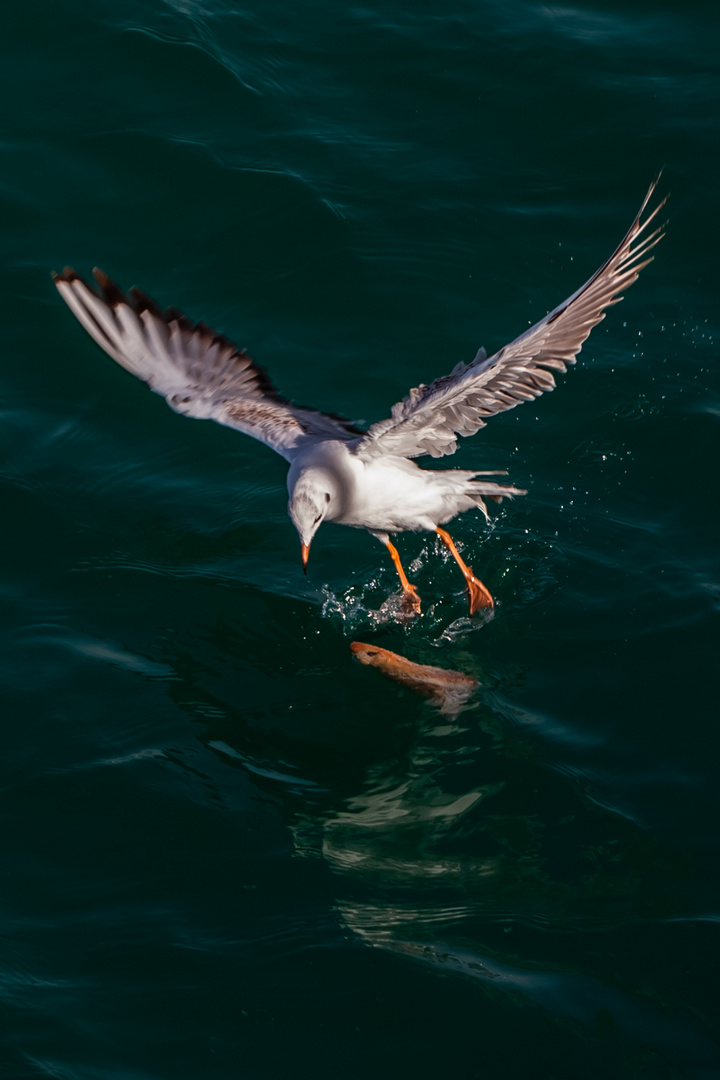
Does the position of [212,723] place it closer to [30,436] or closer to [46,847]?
[46,847]

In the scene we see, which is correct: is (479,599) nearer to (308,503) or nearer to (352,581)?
(352,581)

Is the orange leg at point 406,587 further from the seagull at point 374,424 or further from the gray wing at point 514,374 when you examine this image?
the gray wing at point 514,374

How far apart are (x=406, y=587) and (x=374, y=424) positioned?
1.19 metres

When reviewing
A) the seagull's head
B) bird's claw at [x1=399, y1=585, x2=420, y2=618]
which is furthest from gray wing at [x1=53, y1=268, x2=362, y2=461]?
bird's claw at [x1=399, y1=585, x2=420, y2=618]

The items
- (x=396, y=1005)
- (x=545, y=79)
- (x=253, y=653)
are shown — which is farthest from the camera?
(x=545, y=79)

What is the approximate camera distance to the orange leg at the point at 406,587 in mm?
7914

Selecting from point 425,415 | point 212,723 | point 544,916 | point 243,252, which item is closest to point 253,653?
point 212,723

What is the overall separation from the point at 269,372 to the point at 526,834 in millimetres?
4343

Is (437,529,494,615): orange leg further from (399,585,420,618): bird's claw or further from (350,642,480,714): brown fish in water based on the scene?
(350,642,480,714): brown fish in water

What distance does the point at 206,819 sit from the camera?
6.35m

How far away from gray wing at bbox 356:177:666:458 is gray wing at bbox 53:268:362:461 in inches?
34.1

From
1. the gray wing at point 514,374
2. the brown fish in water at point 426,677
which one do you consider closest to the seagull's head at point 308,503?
the gray wing at point 514,374

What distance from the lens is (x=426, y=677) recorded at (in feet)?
23.4

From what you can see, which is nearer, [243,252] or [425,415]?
[425,415]
